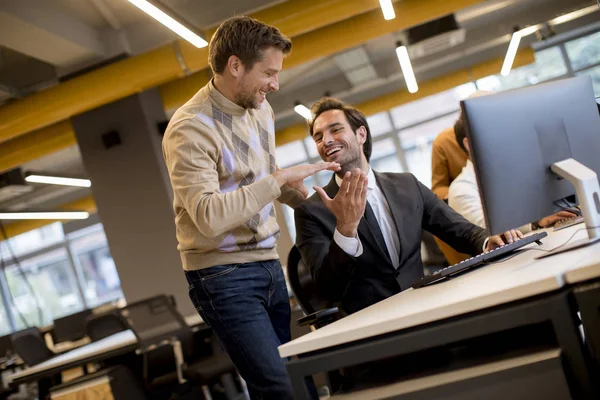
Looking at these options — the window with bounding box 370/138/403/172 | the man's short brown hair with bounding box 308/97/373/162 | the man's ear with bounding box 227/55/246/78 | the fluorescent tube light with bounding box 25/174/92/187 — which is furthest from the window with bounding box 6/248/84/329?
the man's ear with bounding box 227/55/246/78

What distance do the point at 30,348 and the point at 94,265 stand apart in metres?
9.48

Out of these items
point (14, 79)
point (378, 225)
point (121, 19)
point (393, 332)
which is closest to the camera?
point (393, 332)

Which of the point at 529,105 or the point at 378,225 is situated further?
the point at 378,225

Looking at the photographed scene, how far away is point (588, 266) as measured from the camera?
50.5 inches

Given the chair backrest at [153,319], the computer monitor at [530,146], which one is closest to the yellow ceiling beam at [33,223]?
the chair backrest at [153,319]

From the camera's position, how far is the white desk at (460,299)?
1293mm

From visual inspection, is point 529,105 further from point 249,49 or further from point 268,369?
point 268,369

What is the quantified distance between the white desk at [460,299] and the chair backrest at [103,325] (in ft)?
17.7

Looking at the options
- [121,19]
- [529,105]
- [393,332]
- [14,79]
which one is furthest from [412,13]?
[393,332]

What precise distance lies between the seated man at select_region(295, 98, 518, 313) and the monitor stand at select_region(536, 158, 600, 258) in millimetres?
518

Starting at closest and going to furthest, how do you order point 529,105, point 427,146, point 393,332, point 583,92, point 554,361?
1. point 554,361
2. point 393,332
3. point 529,105
4. point 583,92
5. point 427,146

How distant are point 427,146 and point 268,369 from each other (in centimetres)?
1290

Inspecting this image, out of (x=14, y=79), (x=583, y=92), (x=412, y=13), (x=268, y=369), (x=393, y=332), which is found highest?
(x=14, y=79)

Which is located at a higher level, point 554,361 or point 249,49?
point 249,49
